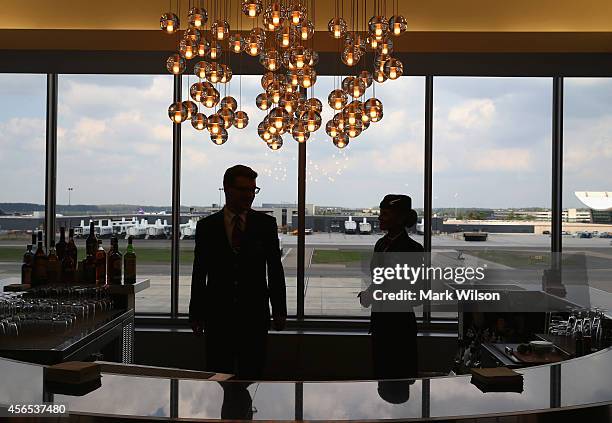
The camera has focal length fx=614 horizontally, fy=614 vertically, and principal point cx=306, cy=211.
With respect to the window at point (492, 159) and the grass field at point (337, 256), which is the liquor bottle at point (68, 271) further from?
the window at point (492, 159)

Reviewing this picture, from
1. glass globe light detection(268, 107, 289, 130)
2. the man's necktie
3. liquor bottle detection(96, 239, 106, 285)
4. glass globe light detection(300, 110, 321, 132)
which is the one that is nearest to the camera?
glass globe light detection(268, 107, 289, 130)

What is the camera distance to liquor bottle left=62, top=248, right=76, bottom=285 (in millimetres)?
3979

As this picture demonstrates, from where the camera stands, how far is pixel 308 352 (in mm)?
5637

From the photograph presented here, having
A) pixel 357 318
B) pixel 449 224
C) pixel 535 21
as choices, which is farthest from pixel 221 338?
pixel 535 21

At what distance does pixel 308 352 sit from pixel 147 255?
6.03 ft

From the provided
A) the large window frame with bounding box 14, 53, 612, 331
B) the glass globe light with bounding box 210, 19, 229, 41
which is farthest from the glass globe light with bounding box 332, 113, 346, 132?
the large window frame with bounding box 14, 53, 612, 331

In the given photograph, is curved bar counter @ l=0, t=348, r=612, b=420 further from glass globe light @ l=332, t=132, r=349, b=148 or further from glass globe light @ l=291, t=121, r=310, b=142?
glass globe light @ l=332, t=132, r=349, b=148

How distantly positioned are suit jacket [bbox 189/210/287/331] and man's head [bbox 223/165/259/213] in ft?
0.31

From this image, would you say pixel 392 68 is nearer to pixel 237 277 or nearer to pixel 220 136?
pixel 220 136

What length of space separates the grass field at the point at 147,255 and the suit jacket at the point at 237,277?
2.40 metres

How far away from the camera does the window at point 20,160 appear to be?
584 cm

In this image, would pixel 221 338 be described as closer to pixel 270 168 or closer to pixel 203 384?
pixel 203 384

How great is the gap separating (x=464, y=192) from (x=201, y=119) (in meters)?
3.43

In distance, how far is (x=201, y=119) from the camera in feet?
10.3
